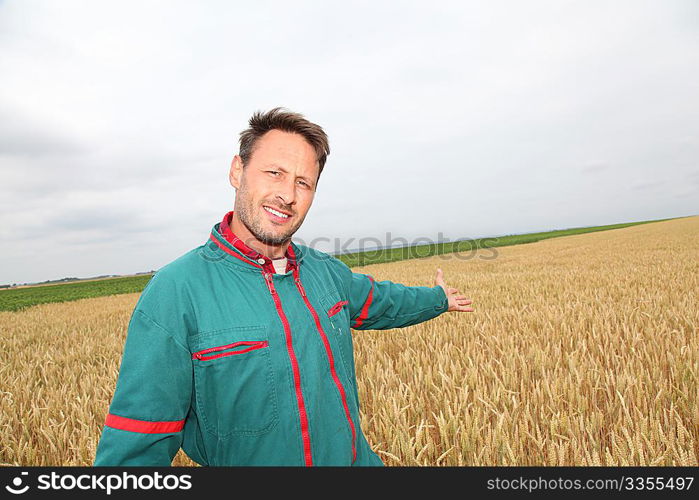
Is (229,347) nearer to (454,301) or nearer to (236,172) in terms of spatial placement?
(236,172)

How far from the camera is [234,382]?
1.26 metres

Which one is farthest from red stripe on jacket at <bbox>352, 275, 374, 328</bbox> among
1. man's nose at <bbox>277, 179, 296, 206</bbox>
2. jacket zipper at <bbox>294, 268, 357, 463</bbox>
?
man's nose at <bbox>277, 179, 296, 206</bbox>

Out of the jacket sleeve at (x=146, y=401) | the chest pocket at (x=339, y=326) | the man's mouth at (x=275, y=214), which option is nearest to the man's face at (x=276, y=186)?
the man's mouth at (x=275, y=214)

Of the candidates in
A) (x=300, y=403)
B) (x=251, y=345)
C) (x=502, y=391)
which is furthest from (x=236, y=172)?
(x=502, y=391)

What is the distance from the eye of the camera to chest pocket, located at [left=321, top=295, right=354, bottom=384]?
1572 mm

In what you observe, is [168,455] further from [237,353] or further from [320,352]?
[320,352]

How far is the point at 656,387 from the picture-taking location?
259cm

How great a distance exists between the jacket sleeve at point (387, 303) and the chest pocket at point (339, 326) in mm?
264

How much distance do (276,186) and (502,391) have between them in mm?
2073

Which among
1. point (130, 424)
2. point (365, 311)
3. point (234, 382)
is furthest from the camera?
point (365, 311)

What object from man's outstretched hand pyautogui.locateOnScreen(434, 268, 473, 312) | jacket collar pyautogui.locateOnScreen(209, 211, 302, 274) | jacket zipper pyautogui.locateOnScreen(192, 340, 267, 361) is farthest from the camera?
man's outstretched hand pyautogui.locateOnScreen(434, 268, 473, 312)

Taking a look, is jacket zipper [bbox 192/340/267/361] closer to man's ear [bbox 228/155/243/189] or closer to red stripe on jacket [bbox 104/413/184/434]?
red stripe on jacket [bbox 104/413/184/434]

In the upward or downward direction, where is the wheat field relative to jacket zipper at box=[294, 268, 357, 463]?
downward

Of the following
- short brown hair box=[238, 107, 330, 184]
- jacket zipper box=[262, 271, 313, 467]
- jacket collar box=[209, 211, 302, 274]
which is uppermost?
short brown hair box=[238, 107, 330, 184]
